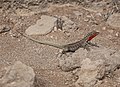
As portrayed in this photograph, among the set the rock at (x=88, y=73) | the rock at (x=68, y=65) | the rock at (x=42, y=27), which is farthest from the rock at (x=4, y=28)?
the rock at (x=88, y=73)

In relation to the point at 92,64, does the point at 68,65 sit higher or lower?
A: lower

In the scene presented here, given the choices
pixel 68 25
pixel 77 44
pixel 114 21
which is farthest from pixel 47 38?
pixel 114 21

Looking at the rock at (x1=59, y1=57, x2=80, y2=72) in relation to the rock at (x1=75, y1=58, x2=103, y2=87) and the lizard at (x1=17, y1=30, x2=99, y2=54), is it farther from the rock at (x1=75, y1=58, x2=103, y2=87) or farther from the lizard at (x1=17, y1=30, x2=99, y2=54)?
the lizard at (x1=17, y1=30, x2=99, y2=54)

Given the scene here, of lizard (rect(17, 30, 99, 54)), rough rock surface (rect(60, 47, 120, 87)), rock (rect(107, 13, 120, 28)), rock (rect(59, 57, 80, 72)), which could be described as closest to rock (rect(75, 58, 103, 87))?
rough rock surface (rect(60, 47, 120, 87))

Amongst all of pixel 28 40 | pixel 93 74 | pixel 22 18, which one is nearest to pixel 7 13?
pixel 22 18

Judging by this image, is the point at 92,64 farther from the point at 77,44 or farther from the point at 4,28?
the point at 4,28
